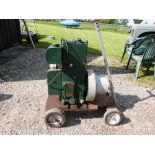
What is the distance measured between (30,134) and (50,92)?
3.64ft

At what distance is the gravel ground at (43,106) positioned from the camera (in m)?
5.07

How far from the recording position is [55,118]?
16.6ft

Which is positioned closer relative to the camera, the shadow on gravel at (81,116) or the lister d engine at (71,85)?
the lister d engine at (71,85)

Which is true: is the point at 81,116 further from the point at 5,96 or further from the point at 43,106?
the point at 5,96

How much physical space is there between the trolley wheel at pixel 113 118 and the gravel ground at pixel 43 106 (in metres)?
0.11

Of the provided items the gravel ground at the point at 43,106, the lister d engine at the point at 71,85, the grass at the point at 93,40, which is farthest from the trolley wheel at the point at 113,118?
the grass at the point at 93,40

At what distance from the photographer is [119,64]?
33.2 feet

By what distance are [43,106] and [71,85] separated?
1.28m

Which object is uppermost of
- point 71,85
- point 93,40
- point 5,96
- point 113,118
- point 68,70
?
point 68,70

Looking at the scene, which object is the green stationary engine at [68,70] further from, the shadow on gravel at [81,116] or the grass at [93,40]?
the grass at [93,40]

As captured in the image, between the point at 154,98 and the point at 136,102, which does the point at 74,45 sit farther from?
the point at 154,98

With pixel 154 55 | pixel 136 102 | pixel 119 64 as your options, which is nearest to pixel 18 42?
pixel 119 64

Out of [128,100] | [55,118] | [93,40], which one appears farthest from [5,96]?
[93,40]

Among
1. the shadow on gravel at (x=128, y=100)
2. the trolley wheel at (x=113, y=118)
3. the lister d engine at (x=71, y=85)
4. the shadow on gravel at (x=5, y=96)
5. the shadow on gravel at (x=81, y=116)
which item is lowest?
the shadow on gravel at (x=5, y=96)
